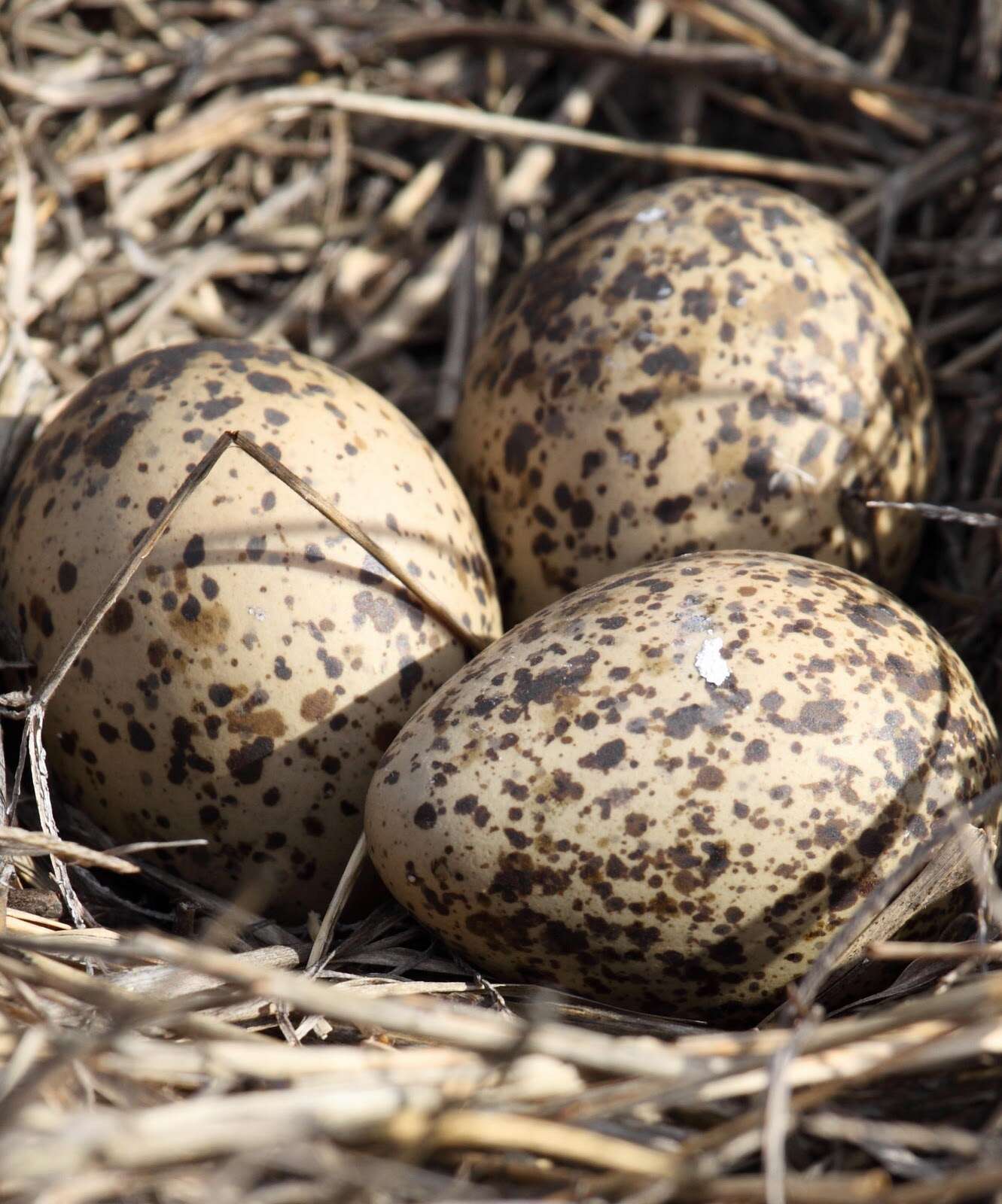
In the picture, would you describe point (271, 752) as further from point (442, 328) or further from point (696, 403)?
point (442, 328)

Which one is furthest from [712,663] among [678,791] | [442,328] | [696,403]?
[442,328]

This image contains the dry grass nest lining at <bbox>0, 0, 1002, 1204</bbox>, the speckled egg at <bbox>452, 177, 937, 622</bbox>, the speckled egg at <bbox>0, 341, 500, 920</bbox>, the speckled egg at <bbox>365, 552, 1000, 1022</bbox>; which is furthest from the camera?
the speckled egg at <bbox>452, 177, 937, 622</bbox>

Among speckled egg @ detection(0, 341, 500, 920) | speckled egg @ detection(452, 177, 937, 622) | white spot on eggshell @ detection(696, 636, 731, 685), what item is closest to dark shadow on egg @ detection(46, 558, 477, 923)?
speckled egg @ detection(0, 341, 500, 920)

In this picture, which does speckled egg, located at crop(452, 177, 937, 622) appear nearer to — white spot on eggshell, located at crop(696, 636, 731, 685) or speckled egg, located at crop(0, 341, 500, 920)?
speckled egg, located at crop(0, 341, 500, 920)

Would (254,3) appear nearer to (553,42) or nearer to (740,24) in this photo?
(553,42)

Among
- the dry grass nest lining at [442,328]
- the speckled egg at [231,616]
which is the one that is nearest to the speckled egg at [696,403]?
the speckled egg at [231,616]

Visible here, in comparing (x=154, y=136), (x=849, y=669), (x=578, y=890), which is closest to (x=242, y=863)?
(x=578, y=890)
